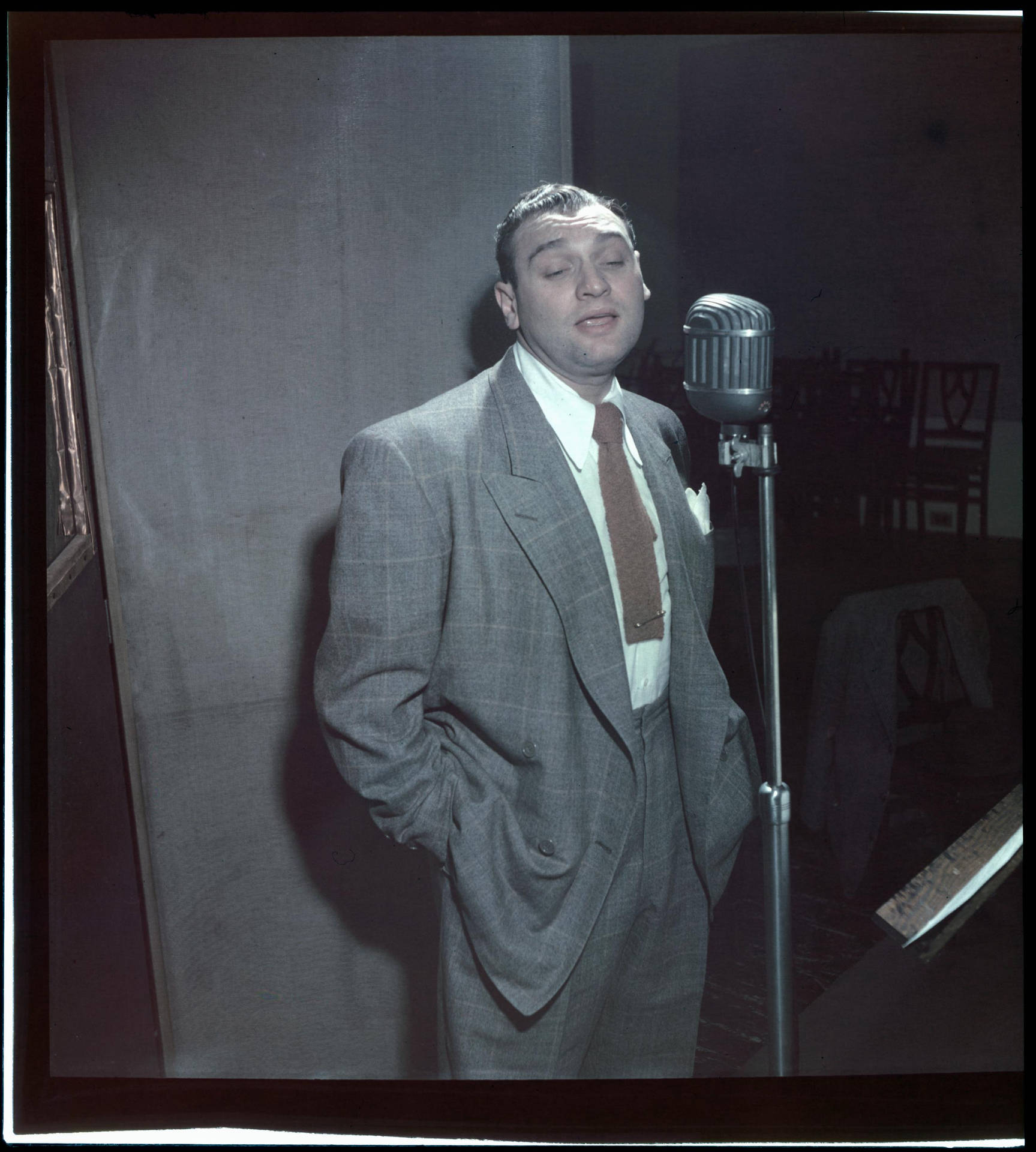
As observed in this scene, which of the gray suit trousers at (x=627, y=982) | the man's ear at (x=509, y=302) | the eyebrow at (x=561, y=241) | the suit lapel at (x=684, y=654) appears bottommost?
the gray suit trousers at (x=627, y=982)

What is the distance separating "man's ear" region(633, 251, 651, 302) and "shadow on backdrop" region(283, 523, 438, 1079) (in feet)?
2.24

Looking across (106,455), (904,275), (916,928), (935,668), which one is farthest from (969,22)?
(106,455)

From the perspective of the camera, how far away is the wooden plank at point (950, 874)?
5.37 feet

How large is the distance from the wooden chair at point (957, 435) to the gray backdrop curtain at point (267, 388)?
0.74 metres

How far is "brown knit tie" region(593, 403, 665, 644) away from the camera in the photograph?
1.66 meters

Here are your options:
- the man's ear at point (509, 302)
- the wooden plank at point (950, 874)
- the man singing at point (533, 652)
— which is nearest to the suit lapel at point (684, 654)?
the man singing at point (533, 652)

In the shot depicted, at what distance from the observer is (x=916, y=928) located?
1.63 meters

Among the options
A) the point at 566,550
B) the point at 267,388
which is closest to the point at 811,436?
the point at 566,550

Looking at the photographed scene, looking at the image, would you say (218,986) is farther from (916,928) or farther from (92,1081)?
(916,928)

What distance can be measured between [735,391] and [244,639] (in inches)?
36.5

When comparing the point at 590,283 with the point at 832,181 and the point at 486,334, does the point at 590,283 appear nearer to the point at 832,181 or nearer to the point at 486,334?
the point at 486,334

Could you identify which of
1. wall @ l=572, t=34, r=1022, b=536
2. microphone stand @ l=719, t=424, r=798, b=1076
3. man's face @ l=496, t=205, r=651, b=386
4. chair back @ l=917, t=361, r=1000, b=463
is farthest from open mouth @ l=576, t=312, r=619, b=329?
chair back @ l=917, t=361, r=1000, b=463

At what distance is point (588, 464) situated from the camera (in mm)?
1673

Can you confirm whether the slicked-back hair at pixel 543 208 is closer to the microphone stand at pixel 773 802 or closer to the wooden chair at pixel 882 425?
the microphone stand at pixel 773 802
